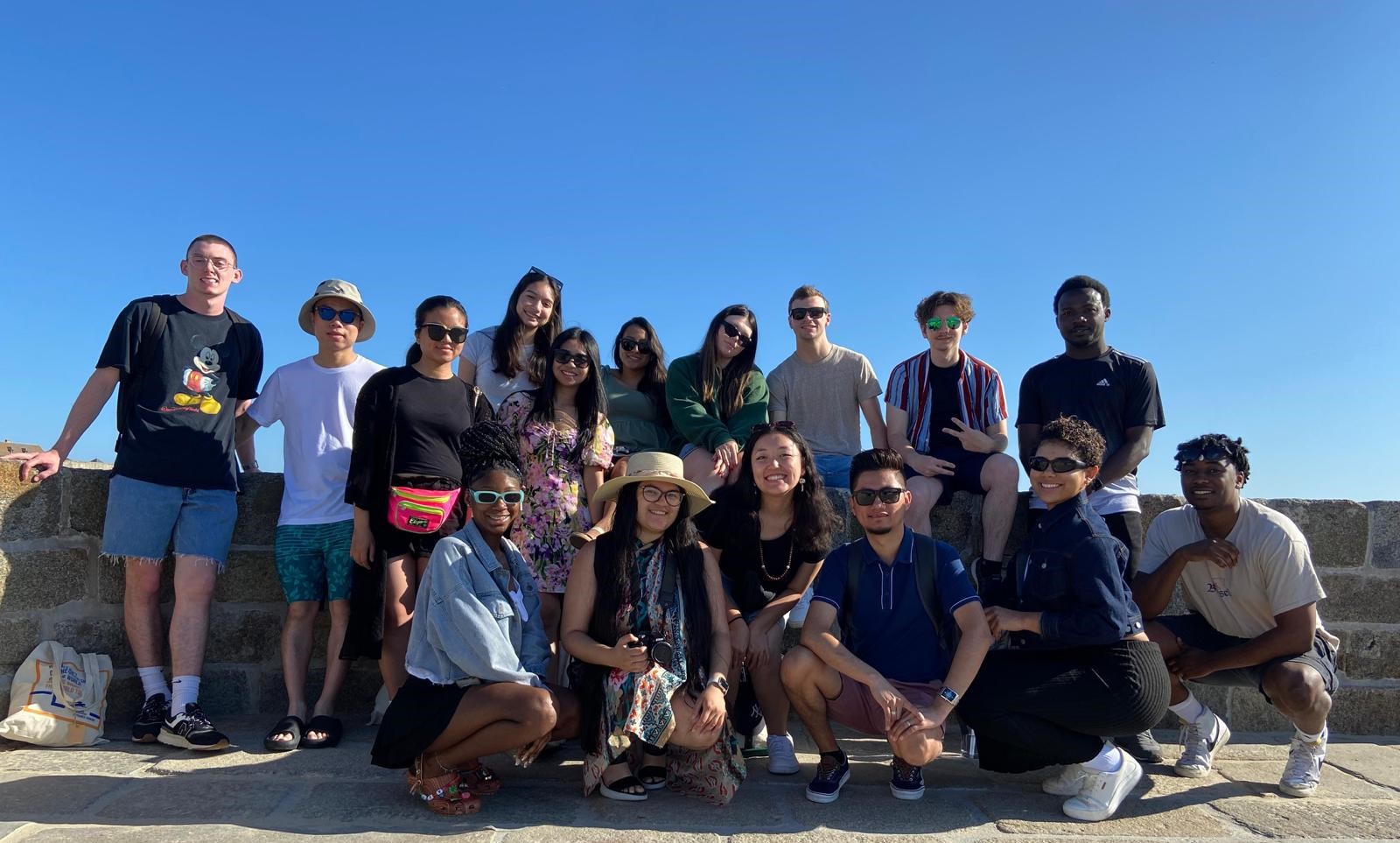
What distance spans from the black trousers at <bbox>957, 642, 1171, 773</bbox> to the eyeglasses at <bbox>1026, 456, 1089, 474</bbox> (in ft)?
2.37

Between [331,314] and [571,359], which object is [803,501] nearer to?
[571,359]

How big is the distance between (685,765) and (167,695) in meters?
2.60

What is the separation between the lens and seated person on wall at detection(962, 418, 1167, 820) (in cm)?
358

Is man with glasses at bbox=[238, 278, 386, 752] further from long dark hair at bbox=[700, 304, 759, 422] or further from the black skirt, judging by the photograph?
long dark hair at bbox=[700, 304, 759, 422]

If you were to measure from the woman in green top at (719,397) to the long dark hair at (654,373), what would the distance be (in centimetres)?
9

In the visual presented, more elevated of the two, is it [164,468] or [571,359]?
[571,359]

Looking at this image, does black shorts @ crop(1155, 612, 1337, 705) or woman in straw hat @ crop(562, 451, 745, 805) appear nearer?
woman in straw hat @ crop(562, 451, 745, 805)

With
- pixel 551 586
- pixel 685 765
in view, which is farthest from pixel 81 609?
pixel 685 765

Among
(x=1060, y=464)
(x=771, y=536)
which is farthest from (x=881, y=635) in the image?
(x=1060, y=464)

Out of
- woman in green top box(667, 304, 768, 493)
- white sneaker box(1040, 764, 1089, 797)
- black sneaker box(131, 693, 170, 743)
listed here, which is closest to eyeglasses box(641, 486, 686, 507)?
woman in green top box(667, 304, 768, 493)

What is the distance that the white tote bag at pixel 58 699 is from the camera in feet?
13.2

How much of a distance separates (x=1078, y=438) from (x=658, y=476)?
1762 millimetres

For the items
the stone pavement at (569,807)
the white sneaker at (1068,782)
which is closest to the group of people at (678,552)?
the white sneaker at (1068,782)

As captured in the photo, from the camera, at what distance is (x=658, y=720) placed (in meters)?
3.48
